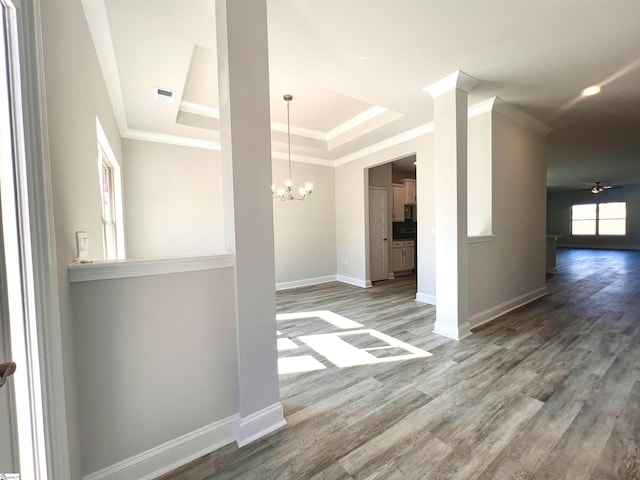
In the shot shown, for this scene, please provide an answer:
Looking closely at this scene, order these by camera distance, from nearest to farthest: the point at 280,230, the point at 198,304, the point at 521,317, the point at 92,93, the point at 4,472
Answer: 1. the point at 4,472
2. the point at 198,304
3. the point at 92,93
4. the point at 521,317
5. the point at 280,230

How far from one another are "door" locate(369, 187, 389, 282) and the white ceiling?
1928 mm

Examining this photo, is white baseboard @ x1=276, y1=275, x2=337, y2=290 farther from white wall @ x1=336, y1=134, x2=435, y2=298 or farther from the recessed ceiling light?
the recessed ceiling light

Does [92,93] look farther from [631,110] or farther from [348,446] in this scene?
[631,110]

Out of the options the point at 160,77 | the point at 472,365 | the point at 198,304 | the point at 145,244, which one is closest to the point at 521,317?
the point at 472,365

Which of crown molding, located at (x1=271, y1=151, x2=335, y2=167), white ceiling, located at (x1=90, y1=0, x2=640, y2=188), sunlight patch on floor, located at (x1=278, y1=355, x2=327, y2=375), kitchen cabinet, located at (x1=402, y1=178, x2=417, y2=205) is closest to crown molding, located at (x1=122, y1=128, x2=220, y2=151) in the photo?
white ceiling, located at (x1=90, y1=0, x2=640, y2=188)

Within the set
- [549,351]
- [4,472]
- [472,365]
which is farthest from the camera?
[549,351]

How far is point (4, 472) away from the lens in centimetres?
72

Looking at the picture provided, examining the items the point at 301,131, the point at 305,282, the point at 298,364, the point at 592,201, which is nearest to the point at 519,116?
the point at 301,131

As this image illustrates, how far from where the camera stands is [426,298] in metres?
4.17

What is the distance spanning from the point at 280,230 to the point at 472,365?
3.79 m

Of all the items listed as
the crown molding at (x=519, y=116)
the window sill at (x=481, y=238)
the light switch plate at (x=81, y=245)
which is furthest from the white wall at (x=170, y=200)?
the crown molding at (x=519, y=116)

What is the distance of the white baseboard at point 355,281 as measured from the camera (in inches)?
208

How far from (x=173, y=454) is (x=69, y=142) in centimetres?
172

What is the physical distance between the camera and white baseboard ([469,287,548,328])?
3145mm
